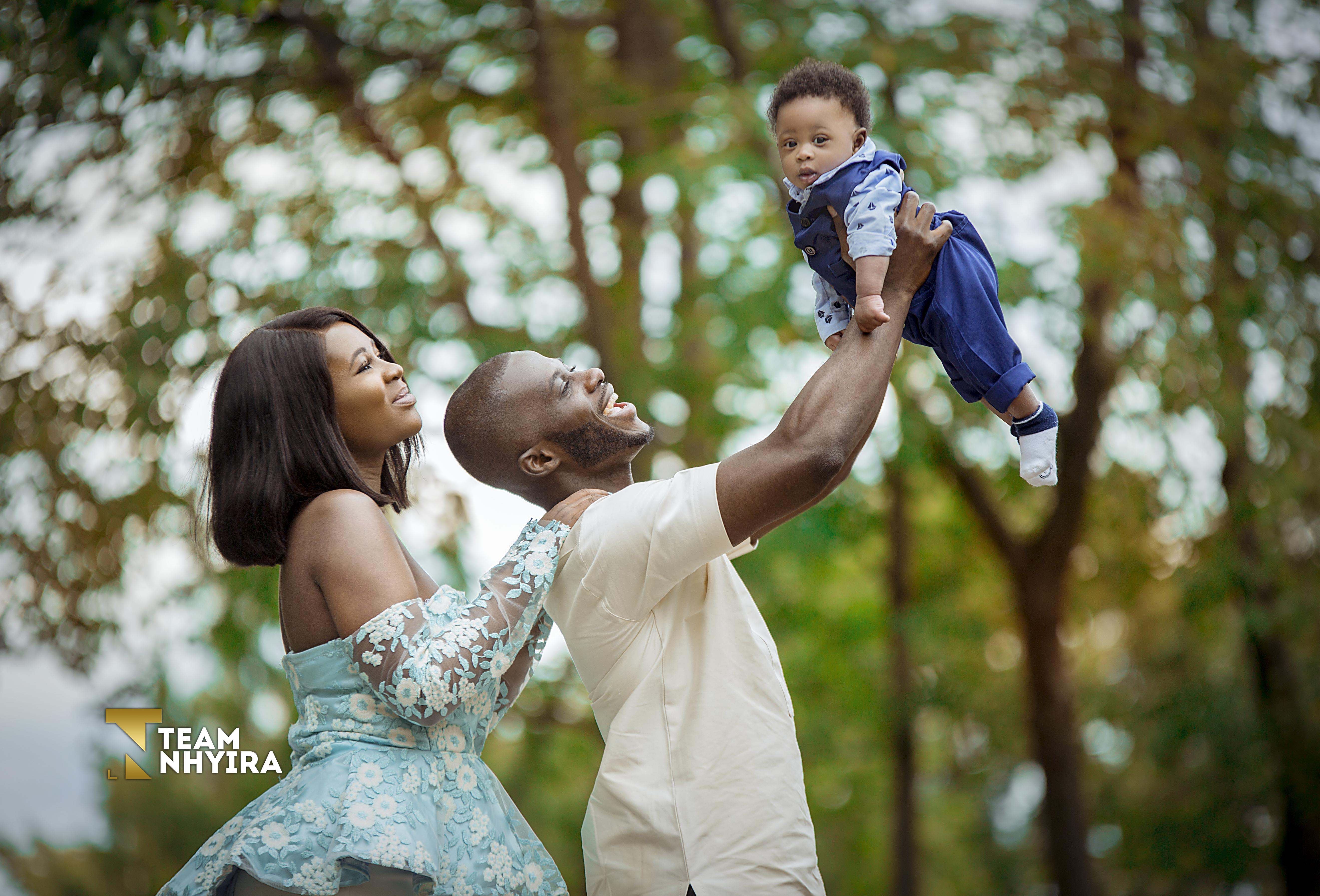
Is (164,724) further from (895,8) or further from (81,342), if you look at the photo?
(895,8)

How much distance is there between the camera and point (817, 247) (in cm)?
250

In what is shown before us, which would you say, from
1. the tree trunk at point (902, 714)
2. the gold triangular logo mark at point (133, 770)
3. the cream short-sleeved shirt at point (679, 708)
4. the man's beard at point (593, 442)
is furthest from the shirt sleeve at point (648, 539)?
the tree trunk at point (902, 714)

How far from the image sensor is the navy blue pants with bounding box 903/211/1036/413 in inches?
92.8

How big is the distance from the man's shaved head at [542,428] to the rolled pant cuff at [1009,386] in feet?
2.63

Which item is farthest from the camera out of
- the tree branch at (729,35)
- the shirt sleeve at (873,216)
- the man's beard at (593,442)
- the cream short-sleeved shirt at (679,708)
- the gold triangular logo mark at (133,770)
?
the tree branch at (729,35)

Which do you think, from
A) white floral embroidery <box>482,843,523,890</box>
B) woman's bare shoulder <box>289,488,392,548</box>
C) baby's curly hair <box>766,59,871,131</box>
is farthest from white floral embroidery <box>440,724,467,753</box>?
baby's curly hair <box>766,59,871,131</box>

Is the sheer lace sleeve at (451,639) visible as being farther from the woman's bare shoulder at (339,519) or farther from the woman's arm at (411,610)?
the woman's bare shoulder at (339,519)

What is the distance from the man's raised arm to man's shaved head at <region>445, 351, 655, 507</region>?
1.41ft

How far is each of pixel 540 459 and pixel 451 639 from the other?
0.57m

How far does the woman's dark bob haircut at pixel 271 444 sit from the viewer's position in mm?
2334

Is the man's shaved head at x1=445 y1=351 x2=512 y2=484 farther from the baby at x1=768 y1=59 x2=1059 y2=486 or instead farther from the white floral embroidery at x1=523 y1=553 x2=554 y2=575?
A: the baby at x1=768 y1=59 x2=1059 y2=486

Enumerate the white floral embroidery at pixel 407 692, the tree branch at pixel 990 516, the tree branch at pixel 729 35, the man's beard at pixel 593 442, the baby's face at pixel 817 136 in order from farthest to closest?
the tree branch at pixel 990 516, the tree branch at pixel 729 35, the man's beard at pixel 593 442, the baby's face at pixel 817 136, the white floral embroidery at pixel 407 692

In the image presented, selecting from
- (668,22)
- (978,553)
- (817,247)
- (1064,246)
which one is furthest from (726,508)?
(978,553)

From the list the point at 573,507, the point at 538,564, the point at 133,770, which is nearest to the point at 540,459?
the point at 573,507
